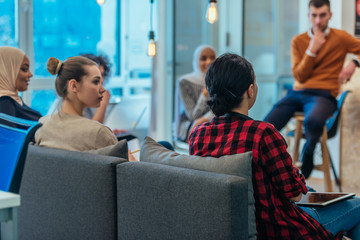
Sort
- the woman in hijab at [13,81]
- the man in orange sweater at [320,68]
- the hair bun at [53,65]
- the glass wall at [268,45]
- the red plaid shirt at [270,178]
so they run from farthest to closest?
1. the glass wall at [268,45]
2. the man in orange sweater at [320,68]
3. the woman in hijab at [13,81]
4. the hair bun at [53,65]
5. the red plaid shirt at [270,178]

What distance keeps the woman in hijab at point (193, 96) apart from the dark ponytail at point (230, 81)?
2.96 metres

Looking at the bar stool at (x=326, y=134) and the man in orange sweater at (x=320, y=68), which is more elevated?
the man in orange sweater at (x=320, y=68)

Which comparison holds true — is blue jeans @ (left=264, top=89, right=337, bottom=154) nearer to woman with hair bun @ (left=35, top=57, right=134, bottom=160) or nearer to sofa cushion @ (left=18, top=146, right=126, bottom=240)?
woman with hair bun @ (left=35, top=57, right=134, bottom=160)

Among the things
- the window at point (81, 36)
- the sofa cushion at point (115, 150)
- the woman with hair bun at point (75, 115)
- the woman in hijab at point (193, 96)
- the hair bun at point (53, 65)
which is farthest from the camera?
the window at point (81, 36)

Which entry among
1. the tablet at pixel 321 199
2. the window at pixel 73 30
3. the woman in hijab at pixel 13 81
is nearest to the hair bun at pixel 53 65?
the woman in hijab at pixel 13 81

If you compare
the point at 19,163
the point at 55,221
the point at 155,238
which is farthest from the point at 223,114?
the point at 55,221

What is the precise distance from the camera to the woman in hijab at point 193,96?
505cm

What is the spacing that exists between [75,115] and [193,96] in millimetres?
2780

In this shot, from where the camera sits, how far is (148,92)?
6.98 metres

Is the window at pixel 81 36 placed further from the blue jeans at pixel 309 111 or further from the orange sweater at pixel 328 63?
the orange sweater at pixel 328 63

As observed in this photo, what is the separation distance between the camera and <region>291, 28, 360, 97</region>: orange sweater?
14.3 feet

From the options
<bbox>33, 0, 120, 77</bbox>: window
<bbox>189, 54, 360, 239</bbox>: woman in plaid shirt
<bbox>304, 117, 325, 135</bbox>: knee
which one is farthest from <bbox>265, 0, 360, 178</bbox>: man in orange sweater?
<bbox>33, 0, 120, 77</bbox>: window

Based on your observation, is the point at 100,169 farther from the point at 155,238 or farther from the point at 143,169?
the point at 155,238

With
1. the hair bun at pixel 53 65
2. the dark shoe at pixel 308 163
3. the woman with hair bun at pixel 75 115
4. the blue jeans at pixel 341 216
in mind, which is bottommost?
the dark shoe at pixel 308 163
